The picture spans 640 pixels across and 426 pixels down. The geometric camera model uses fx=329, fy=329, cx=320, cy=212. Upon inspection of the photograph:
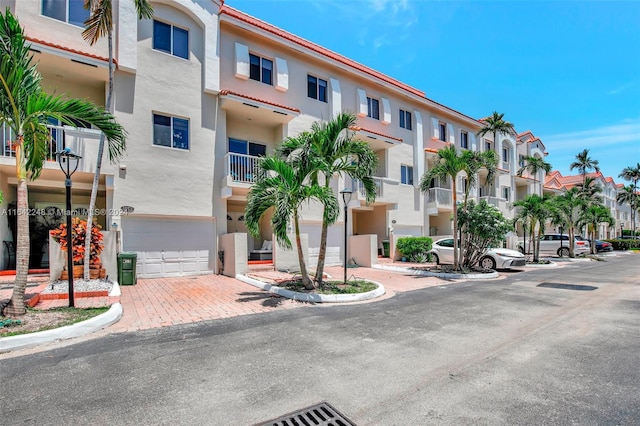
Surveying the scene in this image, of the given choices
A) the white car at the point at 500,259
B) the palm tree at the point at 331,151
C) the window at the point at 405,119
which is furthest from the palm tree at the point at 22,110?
the window at the point at 405,119

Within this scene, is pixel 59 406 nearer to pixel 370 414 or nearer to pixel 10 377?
pixel 10 377

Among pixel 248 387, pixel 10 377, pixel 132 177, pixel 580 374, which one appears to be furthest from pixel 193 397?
pixel 132 177

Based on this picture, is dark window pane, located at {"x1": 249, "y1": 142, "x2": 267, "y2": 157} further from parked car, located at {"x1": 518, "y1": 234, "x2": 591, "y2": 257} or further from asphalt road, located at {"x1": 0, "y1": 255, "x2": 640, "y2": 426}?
parked car, located at {"x1": 518, "y1": 234, "x2": 591, "y2": 257}

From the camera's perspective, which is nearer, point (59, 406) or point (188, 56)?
point (59, 406)

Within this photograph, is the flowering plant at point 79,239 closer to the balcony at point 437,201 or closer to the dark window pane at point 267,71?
the dark window pane at point 267,71

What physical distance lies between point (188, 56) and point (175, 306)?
11081 millimetres

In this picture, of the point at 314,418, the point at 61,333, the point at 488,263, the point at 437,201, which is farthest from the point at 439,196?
the point at 61,333

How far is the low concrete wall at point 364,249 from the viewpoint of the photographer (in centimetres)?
1788

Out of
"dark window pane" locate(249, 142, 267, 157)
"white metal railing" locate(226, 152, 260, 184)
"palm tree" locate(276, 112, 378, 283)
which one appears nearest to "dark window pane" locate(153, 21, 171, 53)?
"white metal railing" locate(226, 152, 260, 184)

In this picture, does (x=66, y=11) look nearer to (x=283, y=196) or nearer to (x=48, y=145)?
(x=48, y=145)

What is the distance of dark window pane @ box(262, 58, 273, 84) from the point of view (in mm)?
16500

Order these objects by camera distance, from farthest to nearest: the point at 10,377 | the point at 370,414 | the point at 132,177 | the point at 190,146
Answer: the point at 190,146, the point at 132,177, the point at 10,377, the point at 370,414

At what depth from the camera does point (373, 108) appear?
21109 millimetres

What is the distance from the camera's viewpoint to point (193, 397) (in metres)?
3.83
